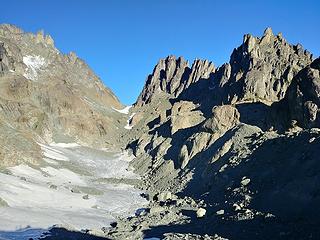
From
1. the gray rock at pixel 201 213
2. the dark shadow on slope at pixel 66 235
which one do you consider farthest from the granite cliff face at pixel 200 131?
the dark shadow on slope at pixel 66 235

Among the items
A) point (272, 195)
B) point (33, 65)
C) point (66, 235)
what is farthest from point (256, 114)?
point (33, 65)

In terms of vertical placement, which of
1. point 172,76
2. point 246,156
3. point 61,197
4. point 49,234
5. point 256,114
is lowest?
point 49,234

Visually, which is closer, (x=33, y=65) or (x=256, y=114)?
(x=256, y=114)

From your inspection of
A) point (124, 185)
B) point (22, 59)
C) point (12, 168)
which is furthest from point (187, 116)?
point (22, 59)

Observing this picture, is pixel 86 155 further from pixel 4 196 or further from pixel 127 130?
pixel 4 196

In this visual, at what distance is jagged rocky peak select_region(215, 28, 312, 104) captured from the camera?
261 ft

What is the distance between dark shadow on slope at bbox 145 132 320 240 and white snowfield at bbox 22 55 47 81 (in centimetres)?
10420

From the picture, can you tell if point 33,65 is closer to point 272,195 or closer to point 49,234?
point 49,234

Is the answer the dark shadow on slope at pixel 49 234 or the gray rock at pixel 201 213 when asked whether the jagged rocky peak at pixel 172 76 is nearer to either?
the gray rock at pixel 201 213

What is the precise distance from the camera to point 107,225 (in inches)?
1581

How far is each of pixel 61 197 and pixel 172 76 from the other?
110m

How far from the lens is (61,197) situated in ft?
173

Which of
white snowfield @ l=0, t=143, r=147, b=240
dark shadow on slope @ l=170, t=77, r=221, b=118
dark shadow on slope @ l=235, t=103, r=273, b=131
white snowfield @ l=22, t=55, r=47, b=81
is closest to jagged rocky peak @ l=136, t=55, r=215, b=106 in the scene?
dark shadow on slope @ l=170, t=77, r=221, b=118

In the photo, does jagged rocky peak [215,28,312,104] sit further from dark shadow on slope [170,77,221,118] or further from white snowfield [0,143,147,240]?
white snowfield [0,143,147,240]
